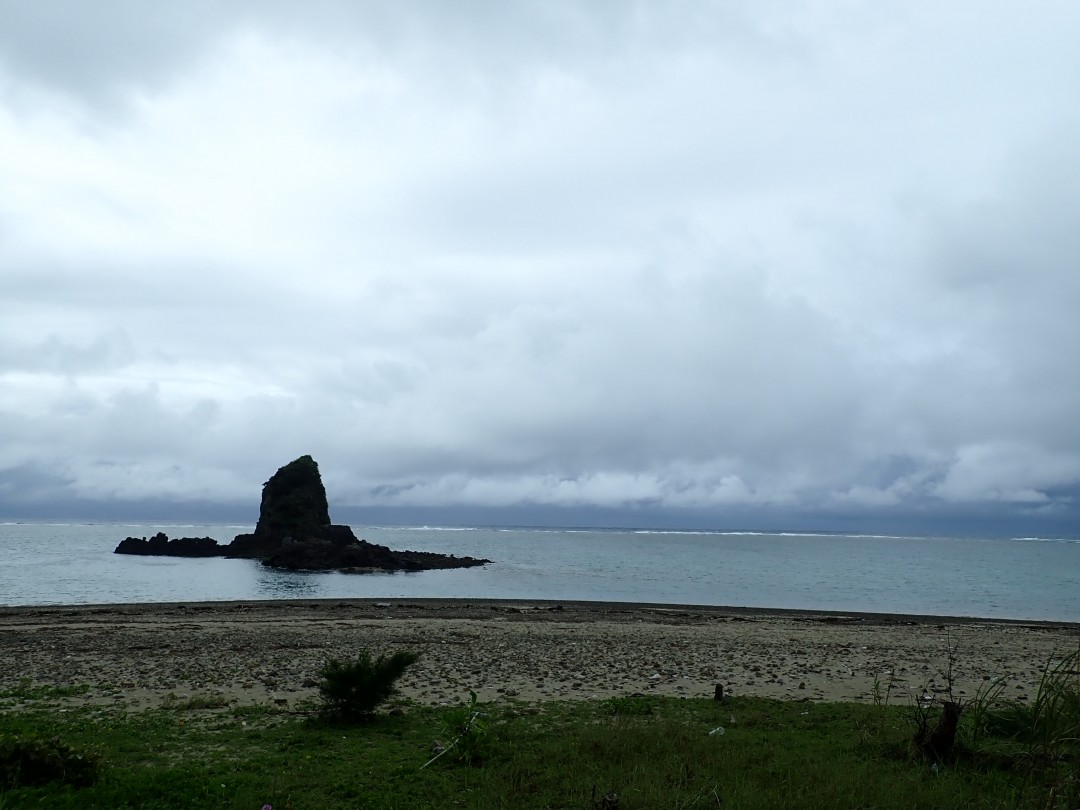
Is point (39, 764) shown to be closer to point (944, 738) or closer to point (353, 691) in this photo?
point (353, 691)

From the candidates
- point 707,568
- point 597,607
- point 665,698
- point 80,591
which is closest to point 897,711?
point 665,698

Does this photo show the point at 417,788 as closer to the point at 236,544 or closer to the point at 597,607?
the point at 597,607

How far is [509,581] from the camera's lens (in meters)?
Result: 83.1

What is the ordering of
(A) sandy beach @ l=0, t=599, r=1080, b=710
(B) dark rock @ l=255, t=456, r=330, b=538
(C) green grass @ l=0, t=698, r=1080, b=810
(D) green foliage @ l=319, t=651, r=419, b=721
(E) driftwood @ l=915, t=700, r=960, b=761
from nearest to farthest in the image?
1. (C) green grass @ l=0, t=698, r=1080, b=810
2. (E) driftwood @ l=915, t=700, r=960, b=761
3. (D) green foliage @ l=319, t=651, r=419, b=721
4. (A) sandy beach @ l=0, t=599, r=1080, b=710
5. (B) dark rock @ l=255, t=456, r=330, b=538

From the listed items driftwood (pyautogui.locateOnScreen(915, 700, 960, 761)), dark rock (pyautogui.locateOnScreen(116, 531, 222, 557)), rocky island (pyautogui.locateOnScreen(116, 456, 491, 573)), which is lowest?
dark rock (pyautogui.locateOnScreen(116, 531, 222, 557))

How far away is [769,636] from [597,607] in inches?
881

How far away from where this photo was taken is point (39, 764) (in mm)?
8734

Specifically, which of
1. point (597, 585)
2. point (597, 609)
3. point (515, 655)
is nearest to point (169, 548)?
point (597, 585)

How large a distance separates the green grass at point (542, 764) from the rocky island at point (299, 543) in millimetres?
97117

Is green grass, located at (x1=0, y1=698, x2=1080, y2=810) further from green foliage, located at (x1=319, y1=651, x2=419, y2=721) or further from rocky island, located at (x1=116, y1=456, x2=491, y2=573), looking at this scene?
rocky island, located at (x1=116, y1=456, x2=491, y2=573)

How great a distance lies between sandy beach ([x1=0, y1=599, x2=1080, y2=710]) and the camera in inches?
690

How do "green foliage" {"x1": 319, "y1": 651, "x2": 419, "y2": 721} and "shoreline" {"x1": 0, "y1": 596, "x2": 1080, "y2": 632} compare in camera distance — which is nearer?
"green foliage" {"x1": 319, "y1": 651, "x2": 419, "y2": 721}

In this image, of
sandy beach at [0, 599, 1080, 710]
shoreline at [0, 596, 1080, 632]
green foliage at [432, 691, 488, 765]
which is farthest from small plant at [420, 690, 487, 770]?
shoreline at [0, 596, 1080, 632]

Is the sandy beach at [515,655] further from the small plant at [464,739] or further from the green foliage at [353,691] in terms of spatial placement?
the small plant at [464,739]
